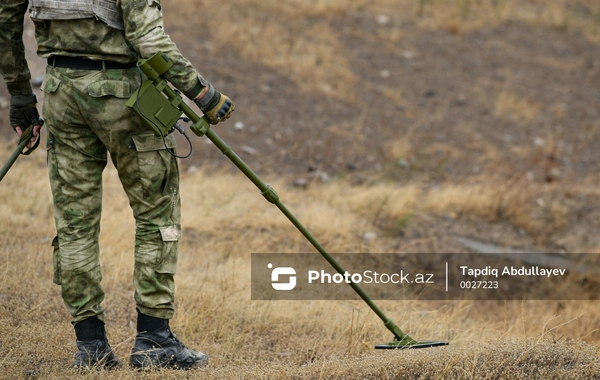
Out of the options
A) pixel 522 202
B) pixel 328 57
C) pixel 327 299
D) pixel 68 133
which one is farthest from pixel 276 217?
pixel 328 57

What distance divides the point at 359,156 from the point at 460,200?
1.59 m

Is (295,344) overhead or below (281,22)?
below

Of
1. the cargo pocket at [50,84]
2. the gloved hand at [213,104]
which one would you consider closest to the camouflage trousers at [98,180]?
the cargo pocket at [50,84]

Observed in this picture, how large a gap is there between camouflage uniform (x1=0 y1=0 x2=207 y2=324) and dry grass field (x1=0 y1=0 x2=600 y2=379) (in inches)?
16.5

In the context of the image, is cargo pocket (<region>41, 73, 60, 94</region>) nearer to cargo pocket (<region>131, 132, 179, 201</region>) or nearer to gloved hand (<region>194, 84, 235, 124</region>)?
cargo pocket (<region>131, 132, 179, 201</region>)

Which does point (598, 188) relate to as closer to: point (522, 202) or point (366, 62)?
point (522, 202)

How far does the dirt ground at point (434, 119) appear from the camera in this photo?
727 centimetres

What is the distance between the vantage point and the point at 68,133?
283 centimetres

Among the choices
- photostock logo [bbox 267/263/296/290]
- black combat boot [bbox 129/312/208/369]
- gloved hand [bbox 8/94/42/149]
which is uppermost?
gloved hand [bbox 8/94/42/149]

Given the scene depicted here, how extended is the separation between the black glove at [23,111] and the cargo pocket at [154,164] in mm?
637

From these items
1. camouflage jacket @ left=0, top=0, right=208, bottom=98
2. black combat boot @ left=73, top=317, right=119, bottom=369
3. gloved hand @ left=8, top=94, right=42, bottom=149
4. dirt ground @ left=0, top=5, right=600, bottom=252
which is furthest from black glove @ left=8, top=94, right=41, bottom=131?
dirt ground @ left=0, top=5, right=600, bottom=252

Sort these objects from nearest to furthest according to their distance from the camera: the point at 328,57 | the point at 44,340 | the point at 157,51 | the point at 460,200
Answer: the point at 157,51 → the point at 44,340 → the point at 460,200 → the point at 328,57

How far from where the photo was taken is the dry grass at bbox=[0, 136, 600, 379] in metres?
2.89

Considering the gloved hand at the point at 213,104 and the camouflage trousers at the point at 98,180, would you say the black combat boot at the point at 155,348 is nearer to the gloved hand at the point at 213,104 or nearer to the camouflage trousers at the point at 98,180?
the camouflage trousers at the point at 98,180
